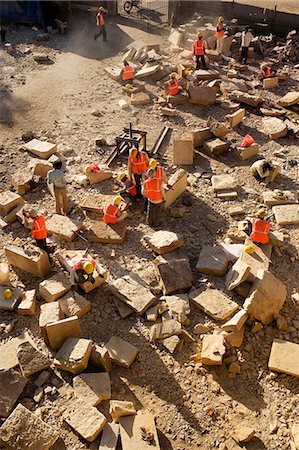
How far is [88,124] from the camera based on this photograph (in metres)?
12.2

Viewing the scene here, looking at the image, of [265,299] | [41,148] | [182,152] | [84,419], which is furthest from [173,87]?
[84,419]

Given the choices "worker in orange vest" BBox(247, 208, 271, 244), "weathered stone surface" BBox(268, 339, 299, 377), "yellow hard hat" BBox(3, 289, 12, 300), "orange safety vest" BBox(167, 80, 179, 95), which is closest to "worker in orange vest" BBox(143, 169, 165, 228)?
"worker in orange vest" BBox(247, 208, 271, 244)

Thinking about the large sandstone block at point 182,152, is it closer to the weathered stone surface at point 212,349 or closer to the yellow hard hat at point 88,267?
the yellow hard hat at point 88,267

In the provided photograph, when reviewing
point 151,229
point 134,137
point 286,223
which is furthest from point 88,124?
point 286,223

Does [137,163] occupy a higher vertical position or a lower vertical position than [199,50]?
lower

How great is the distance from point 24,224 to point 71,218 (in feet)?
3.37

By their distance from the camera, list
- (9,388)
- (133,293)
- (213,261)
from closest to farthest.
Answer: (9,388)
(133,293)
(213,261)

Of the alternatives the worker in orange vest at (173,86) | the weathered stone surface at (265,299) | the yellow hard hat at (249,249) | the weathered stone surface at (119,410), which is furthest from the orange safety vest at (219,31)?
the weathered stone surface at (119,410)

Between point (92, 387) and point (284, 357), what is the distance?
9.69 ft

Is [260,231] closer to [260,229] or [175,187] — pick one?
[260,229]

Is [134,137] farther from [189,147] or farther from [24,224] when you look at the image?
[24,224]

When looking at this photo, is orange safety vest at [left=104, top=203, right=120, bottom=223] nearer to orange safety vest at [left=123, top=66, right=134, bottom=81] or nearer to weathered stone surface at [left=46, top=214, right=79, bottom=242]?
weathered stone surface at [left=46, top=214, right=79, bottom=242]

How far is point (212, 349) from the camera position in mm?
6160

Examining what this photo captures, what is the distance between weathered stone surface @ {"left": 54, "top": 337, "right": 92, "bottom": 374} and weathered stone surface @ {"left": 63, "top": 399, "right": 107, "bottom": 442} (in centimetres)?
48
